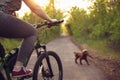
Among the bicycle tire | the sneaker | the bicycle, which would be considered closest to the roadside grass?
the bicycle tire

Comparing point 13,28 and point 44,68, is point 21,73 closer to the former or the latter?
point 13,28

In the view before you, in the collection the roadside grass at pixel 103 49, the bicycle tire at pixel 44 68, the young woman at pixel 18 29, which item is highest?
the young woman at pixel 18 29

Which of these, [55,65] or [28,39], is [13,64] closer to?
[28,39]

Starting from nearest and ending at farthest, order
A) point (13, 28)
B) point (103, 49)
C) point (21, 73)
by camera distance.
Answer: point (13, 28), point (21, 73), point (103, 49)

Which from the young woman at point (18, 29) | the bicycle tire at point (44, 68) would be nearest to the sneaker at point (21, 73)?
the young woman at point (18, 29)

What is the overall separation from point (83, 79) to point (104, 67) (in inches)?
96.4

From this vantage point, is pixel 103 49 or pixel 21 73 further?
pixel 103 49

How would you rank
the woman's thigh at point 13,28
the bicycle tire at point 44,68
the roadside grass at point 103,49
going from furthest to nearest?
the roadside grass at point 103,49 → the bicycle tire at point 44,68 → the woman's thigh at point 13,28

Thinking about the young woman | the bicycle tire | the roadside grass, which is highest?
the young woman

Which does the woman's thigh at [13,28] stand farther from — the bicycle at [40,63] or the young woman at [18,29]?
the bicycle at [40,63]

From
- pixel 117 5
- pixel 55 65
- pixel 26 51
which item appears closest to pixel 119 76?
pixel 55 65

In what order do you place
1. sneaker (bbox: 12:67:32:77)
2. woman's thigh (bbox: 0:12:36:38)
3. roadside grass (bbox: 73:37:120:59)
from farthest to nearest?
roadside grass (bbox: 73:37:120:59) < sneaker (bbox: 12:67:32:77) < woman's thigh (bbox: 0:12:36:38)

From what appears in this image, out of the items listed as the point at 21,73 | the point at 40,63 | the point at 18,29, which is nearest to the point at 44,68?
the point at 40,63

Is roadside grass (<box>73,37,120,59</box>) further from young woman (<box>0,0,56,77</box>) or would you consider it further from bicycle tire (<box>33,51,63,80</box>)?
young woman (<box>0,0,56,77</box>)
